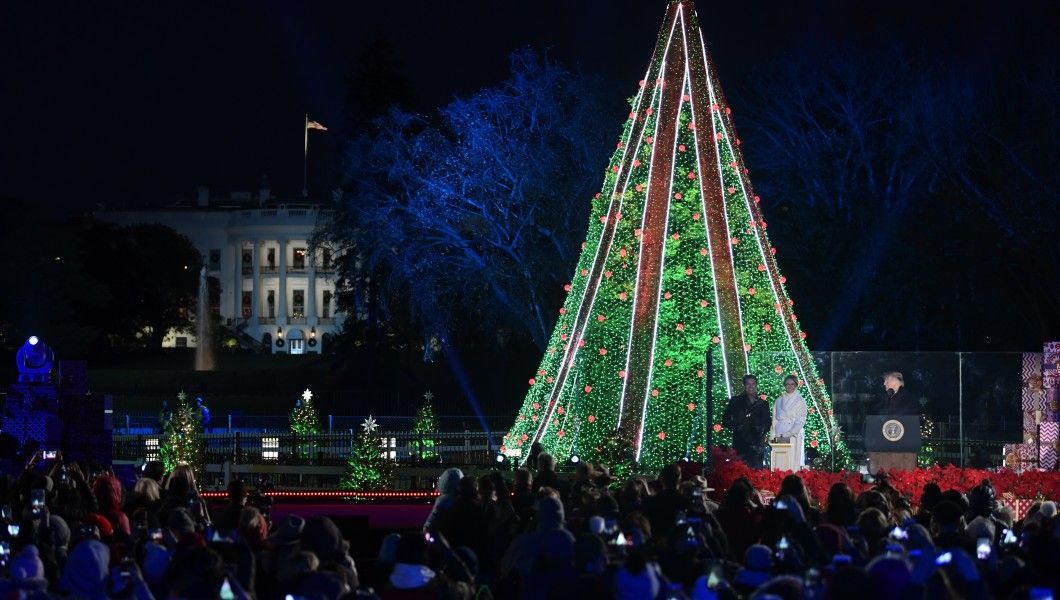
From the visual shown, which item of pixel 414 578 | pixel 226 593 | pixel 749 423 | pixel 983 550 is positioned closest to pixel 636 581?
pixel 414 578

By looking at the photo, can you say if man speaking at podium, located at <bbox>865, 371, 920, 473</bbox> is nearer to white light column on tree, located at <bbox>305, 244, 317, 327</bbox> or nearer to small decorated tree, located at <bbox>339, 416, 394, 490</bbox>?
small decorated tree, located at <bbox>339, 416, 394, 490</bbox>

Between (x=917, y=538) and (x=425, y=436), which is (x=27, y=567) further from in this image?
(x=425, y=436)

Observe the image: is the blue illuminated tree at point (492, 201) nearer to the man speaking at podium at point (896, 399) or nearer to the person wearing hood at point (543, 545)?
the man speaking at podium at point (896, 399)

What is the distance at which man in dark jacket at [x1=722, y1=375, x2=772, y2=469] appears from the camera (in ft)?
67.2

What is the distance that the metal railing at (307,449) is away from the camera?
29.0 metres

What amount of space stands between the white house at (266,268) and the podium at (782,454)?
4090 inches

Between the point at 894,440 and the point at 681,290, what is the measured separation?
4.57 meters

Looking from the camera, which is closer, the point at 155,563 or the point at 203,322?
the point at 155,563

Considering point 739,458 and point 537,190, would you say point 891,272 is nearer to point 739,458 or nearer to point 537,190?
point 537,190

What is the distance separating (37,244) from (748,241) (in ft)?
186

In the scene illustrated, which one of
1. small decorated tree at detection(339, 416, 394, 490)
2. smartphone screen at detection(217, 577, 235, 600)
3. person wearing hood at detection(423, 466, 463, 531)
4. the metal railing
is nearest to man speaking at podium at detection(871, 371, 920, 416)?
person wearing hood at detection(423, 466, 463, 531)

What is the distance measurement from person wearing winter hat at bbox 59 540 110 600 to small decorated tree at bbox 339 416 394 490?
1664 centimetres

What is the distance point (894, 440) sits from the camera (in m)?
19.6

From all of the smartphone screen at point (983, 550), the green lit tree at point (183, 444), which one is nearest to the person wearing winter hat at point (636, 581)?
the smartphone screen at point (983, 550)
